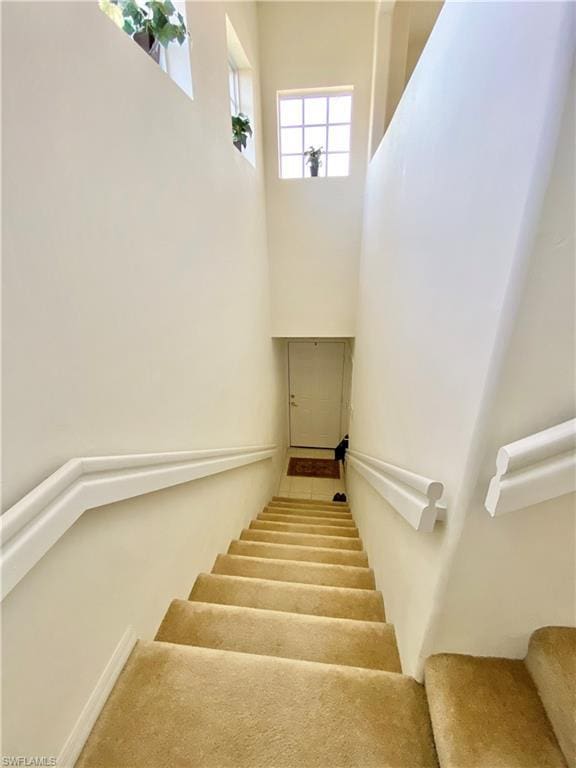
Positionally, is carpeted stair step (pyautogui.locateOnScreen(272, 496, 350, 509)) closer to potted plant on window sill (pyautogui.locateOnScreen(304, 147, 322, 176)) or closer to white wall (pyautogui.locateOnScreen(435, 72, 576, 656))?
white wall (pyautogui.locateOnScreen(435, 72, 576, 656))

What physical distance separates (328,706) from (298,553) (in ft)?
4.12

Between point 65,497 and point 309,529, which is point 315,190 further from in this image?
point 65,497

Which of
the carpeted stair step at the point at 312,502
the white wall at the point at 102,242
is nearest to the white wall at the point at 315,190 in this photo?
the white wall at the point at 102,242

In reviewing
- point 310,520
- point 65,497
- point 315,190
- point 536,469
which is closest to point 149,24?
point 65,497

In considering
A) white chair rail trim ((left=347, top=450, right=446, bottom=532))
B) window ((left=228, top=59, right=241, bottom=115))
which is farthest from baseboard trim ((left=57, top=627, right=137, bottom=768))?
window ((left=228, top=59, right=241, bottom=115))

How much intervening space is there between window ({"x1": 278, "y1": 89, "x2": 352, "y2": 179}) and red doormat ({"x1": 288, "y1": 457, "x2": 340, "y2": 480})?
4.08m

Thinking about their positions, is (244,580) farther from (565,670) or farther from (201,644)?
(565,670)

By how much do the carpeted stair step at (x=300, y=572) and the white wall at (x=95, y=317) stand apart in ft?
0.67

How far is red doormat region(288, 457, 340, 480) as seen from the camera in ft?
16.7

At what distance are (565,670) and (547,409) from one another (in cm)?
62

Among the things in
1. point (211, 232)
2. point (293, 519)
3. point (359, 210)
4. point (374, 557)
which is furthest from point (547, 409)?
point (359, 210)

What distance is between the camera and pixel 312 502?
443cm

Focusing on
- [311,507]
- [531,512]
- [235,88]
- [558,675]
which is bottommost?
[311,507]

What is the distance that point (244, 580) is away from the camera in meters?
1.63
